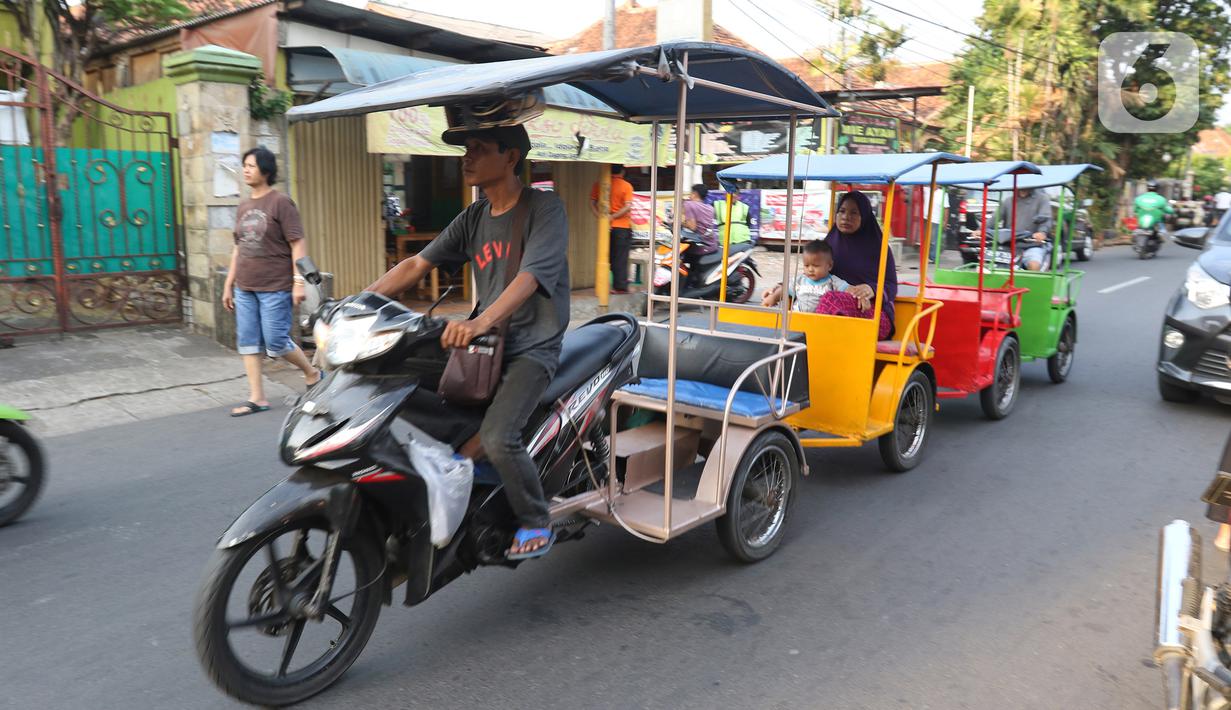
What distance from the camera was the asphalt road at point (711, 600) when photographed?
10.2 feet

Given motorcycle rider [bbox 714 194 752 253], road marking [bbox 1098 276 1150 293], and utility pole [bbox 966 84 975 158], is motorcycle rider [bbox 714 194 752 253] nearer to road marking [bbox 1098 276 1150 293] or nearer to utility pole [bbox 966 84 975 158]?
road marking [bbox 1098 276 1150 293]

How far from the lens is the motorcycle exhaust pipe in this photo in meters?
2.34

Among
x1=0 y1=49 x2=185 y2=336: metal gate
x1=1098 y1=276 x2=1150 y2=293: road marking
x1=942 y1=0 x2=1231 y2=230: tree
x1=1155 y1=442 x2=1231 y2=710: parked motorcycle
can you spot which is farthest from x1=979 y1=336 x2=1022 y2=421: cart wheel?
x1=942 y1=0 x2=1231 y2=230: tree

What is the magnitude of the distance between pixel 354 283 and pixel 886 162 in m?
7.17

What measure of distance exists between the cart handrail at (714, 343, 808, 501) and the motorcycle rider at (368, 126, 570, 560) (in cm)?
89

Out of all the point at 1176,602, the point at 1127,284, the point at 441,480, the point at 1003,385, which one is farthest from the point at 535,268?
the point at 1127,284

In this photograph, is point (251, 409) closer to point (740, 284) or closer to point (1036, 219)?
point (740, 284)

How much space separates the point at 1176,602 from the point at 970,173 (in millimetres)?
4298

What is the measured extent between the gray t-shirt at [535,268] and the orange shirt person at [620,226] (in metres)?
9.07

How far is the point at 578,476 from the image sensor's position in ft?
12.7

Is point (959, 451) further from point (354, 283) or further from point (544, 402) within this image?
point (354, 283)

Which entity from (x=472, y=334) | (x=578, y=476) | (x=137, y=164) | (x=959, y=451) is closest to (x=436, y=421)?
(x=472, y=334)

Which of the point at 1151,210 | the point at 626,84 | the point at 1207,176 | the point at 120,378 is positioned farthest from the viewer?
→ the point at 1207,176

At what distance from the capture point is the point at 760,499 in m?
4.27
